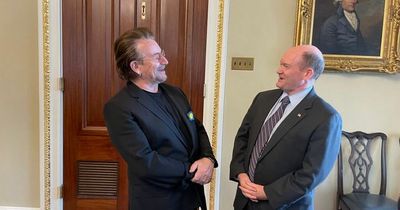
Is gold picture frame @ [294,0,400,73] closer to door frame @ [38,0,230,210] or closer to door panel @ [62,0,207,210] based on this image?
door frame @ [38,0,230,210]

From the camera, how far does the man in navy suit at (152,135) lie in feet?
4.99

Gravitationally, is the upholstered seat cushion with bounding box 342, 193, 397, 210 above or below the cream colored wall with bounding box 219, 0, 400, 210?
below

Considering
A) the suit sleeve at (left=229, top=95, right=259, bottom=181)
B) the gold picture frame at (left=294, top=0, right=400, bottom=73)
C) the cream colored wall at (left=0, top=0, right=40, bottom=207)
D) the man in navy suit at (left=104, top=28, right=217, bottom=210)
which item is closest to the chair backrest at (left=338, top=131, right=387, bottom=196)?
the gold picture frame at (left=294, top=0, right=400, bottom=73)

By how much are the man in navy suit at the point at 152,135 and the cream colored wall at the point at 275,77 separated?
1056mm

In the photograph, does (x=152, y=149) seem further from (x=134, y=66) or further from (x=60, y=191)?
(x=60, y=191)

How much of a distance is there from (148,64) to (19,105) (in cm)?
158

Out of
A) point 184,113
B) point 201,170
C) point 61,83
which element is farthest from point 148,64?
point 61,83

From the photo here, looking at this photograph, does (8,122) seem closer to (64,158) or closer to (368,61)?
(64,158)

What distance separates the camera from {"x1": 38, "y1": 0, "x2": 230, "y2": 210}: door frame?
262 centimetres

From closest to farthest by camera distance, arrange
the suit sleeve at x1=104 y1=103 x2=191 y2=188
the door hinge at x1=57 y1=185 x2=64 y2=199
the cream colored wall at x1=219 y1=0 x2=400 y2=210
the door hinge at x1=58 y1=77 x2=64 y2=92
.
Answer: the suit sleeve at x1=104 y1=103 x2=191 y2=188, the cream colored wall at x1=219 y1=0 x2=400 y2=210, the door hinge at x1=58 y1=77 x2=64 y2=92, the door hinge at x1=57 y1=185 x2=64 y2=199

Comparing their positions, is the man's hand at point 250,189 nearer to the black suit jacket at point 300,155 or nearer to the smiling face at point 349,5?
the black suit jacket at point 300,155

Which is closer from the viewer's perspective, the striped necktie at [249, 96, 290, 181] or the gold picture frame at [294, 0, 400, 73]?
the striped necktie at [249, 96, 290, 181]

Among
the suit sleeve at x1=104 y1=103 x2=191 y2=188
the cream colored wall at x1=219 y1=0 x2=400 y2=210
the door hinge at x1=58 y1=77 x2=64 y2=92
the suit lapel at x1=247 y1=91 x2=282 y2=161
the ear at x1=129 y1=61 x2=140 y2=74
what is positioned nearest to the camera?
the suit sleeve at x1=104 y1=103 x2=191 y2=188

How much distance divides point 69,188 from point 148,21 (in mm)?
1365
